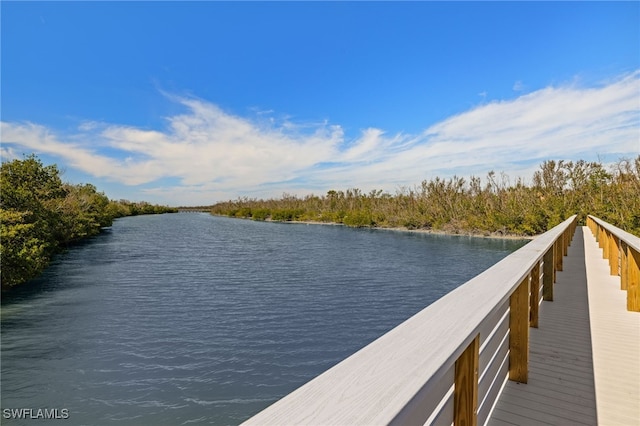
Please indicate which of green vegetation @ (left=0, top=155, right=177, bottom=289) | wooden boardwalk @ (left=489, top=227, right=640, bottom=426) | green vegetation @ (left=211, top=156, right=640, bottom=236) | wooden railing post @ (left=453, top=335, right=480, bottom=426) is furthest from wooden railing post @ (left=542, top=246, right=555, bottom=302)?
green vegetation @ (left=211, top=156, right=640, bottom=236)

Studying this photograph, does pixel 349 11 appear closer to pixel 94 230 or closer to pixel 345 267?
pixel 345 267

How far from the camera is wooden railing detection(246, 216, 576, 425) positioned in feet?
1.69

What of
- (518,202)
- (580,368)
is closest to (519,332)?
(580,368)

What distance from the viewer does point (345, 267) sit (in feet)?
46.2

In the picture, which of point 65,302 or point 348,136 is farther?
point 348,136

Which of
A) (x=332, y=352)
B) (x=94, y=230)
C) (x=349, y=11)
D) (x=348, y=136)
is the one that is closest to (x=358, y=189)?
(x=348, y=136)

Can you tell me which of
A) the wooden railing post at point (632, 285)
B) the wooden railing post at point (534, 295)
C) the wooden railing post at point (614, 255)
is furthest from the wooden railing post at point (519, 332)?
the wooden railing post at point (614, 255)

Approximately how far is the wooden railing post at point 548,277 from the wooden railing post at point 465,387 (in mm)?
3327

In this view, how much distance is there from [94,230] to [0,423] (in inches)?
1049

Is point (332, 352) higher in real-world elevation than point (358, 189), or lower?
lower

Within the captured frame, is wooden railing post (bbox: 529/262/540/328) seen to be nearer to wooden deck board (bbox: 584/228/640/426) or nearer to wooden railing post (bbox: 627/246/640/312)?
wooden deck board (bbox: 584/228/640/426)

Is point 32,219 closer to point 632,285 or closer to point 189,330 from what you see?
point 189,330

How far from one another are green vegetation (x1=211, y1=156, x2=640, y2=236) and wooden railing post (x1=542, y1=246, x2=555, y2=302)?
17720mm

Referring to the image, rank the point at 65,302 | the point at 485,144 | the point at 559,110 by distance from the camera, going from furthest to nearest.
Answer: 1. the point at 485,144
2. the point at 559,110
3. the point at 65,302
